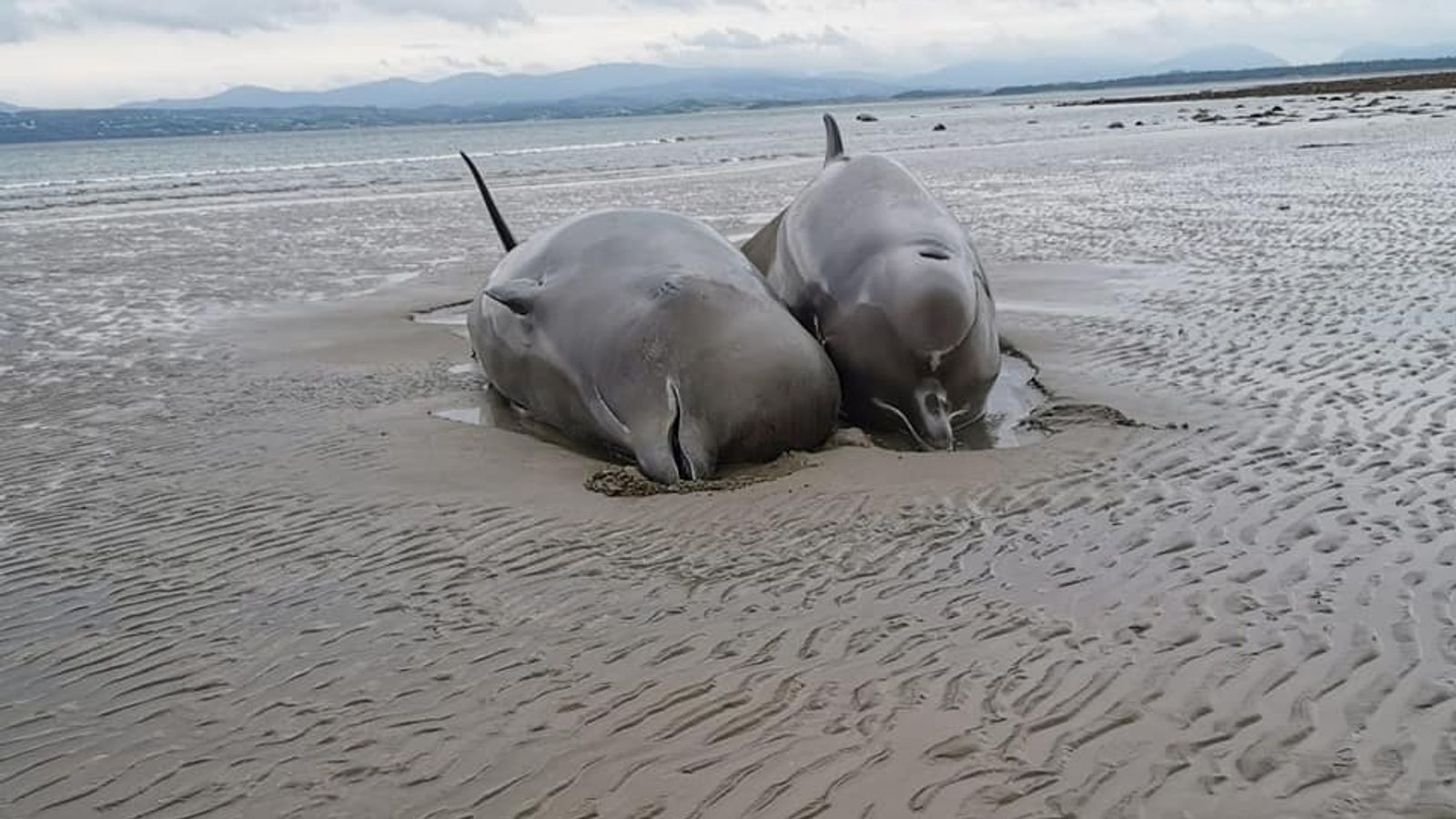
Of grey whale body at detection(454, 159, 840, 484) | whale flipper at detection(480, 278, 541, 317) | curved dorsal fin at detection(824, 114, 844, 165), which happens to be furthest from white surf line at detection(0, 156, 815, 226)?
grey whale body at detection(454, 159, 840, 484)

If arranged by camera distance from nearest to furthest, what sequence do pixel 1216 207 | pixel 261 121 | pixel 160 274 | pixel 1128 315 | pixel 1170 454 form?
pixel 1170 454 → pixel 1128 315 → pixel 160 274 → pixel 1216 207 → pixel 261 121

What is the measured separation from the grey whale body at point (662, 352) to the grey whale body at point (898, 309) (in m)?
0.28

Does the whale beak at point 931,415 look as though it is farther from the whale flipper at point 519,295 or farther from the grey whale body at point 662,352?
the whale flipper at point 519,295

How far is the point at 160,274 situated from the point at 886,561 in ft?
42.8

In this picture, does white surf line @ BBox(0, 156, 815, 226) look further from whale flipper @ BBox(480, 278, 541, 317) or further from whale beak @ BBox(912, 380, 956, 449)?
whale beak @ BBox(912, 380, 956, 449)

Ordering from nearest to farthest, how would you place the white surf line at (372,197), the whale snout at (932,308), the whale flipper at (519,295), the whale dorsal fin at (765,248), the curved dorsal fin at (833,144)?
the whale snout at (932,308), the whale flipper at (519,295), the whale dorsal fin at (765,248), the curved dorsal fin at (833,144), the white surf line at (372,197)

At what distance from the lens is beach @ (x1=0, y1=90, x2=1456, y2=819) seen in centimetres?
333

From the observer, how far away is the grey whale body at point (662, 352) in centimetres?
612

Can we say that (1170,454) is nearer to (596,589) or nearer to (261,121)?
(596,589)

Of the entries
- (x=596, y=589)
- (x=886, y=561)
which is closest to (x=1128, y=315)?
(x=886, y=561)

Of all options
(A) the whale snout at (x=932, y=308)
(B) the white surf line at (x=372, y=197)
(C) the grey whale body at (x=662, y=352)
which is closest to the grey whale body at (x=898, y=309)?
(A) the whale snout at (x=932, y=308)

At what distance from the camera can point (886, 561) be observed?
189 inches

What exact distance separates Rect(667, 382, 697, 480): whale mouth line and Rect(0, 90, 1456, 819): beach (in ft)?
1.29

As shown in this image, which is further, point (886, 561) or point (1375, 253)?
point (1375, 253)
